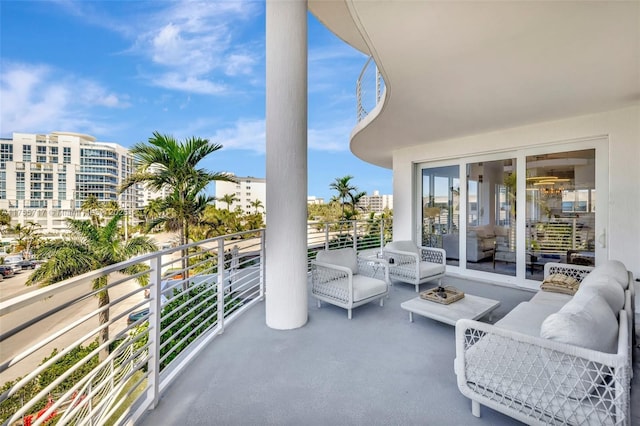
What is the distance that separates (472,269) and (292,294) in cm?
383

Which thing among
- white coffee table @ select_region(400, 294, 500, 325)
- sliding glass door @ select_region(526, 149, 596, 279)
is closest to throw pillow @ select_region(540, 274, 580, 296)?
white coffee table @ select_region(400, 294, 500, 325)

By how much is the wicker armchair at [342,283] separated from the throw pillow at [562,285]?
180 cm

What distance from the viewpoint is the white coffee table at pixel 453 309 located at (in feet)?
9.61

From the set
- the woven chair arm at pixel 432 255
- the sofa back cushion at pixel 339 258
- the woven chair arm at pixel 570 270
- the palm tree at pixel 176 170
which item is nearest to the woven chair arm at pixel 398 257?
the woven chair arm at pixel 432 255

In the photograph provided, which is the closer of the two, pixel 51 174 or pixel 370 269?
pixel 370 269

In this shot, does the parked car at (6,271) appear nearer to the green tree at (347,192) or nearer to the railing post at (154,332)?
the green tree at (347,192)

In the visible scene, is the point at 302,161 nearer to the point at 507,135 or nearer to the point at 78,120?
the point at 507,135

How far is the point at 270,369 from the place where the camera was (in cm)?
238

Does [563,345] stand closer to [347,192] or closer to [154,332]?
[154,332]

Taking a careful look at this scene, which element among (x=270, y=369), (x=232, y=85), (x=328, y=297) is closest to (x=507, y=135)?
(x=328, y=297)

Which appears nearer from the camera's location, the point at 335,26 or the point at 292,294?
the point at 292,294

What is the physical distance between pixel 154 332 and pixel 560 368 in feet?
7.93

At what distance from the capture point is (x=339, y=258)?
3943 millimetres

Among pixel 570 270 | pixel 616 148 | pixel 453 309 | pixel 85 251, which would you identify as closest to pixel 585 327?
pixel 453 309
